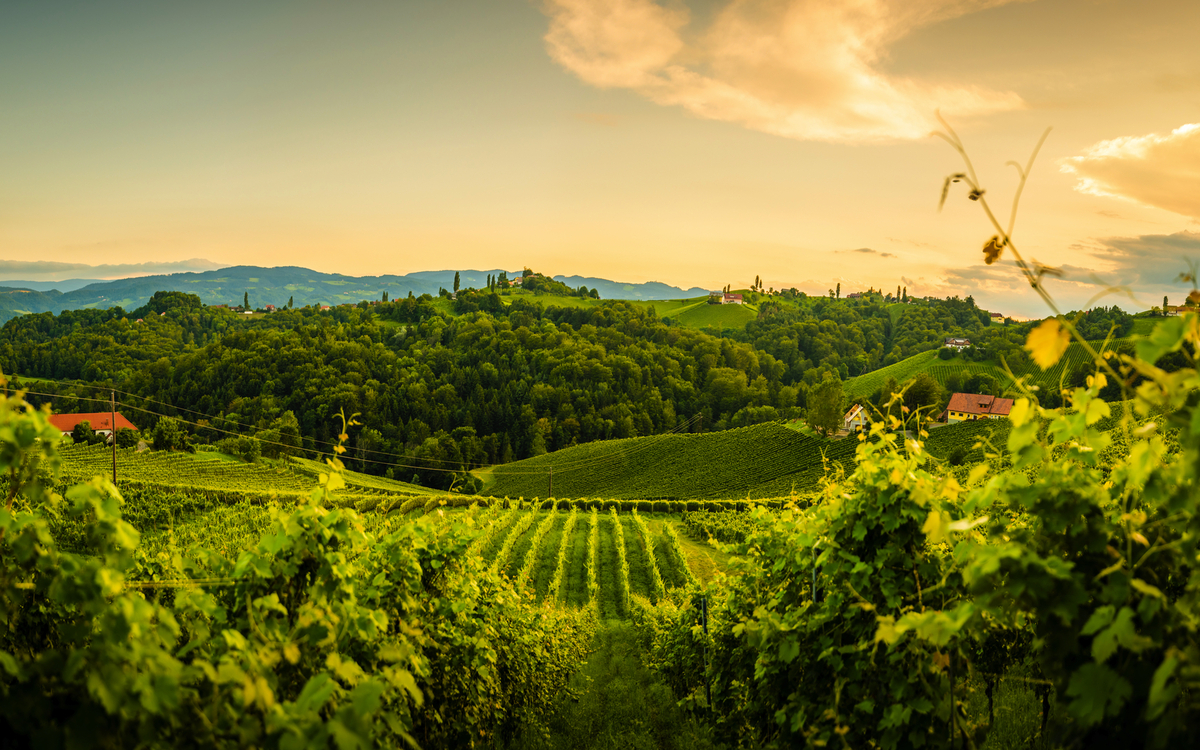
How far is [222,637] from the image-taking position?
3014 millimetres

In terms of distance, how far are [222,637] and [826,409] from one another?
67.5 metres

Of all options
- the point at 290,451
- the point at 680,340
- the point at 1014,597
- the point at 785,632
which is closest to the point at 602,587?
the point at 785,632

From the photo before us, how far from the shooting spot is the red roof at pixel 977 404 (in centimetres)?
7288

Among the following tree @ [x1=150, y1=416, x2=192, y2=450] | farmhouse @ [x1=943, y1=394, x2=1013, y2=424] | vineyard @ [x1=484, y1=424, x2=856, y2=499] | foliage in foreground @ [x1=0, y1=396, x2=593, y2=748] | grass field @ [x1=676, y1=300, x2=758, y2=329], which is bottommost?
vineyard @ [x1=484, y1=424, x2=856, y2=499]

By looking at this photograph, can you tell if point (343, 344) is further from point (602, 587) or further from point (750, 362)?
point (602, 587)

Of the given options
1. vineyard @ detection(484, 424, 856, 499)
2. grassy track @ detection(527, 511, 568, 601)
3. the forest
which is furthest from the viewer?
the forest

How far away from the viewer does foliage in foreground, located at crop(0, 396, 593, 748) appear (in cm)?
201

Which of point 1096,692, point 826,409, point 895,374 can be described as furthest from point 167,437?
point 895,374

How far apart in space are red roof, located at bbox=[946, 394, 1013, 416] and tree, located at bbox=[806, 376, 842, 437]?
836 inches

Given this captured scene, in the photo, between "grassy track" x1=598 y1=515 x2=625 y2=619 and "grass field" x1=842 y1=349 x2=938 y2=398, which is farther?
"grass field" x1=842 y1=349 x2=938 y2=398

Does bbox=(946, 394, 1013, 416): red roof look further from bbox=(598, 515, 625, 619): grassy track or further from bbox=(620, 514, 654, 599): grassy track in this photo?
bbox=(598, 515, 625, 619): grassy track

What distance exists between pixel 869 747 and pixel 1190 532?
7.15 feet

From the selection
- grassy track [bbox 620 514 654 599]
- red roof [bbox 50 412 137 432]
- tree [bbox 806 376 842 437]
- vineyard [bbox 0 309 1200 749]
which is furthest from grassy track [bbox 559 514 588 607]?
red roof [bbox 50 412 137 432]

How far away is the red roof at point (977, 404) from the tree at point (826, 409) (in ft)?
69.7
